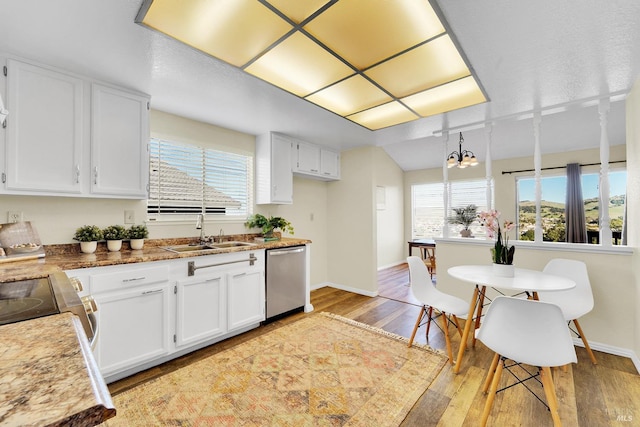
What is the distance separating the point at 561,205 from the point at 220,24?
5947 mm

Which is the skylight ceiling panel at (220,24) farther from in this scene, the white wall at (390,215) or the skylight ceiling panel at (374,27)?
the white wall at (390,215)

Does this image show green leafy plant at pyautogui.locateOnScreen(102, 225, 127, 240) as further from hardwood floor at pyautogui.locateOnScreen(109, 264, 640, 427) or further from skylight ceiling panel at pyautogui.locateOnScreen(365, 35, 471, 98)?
skylight ceiling panel at pyautogui.locateOnScreen(365, 35, 471, 98)

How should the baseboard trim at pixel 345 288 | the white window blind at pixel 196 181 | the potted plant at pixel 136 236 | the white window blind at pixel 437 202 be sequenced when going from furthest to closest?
the white window blind at pixel 437 202 < the baseboard trim at pixel 345 288 < the white window blind at pixel 196 181 < the potted plant at pixel 136 236

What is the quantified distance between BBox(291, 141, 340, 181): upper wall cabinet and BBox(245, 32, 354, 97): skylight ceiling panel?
1.51m

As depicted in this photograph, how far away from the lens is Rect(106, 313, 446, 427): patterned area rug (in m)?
1.69

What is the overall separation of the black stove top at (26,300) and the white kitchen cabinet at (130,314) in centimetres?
67

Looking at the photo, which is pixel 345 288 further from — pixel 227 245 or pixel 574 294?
pixel 574 294

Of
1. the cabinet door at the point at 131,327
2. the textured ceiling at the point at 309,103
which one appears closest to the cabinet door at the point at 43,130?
the textured ceiling at the point at 309,103

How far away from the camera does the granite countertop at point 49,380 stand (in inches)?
15.5

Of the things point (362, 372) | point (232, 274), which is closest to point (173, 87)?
point (232, 274)

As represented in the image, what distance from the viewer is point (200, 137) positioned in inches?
125

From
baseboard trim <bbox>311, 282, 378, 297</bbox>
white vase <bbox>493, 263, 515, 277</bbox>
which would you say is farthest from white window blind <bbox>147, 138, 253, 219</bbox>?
white vase <bbox>493, 263, 515, 277</bbox>

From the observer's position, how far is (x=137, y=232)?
8.39 feet

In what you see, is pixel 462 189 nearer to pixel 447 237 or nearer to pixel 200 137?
pixel 447 237
